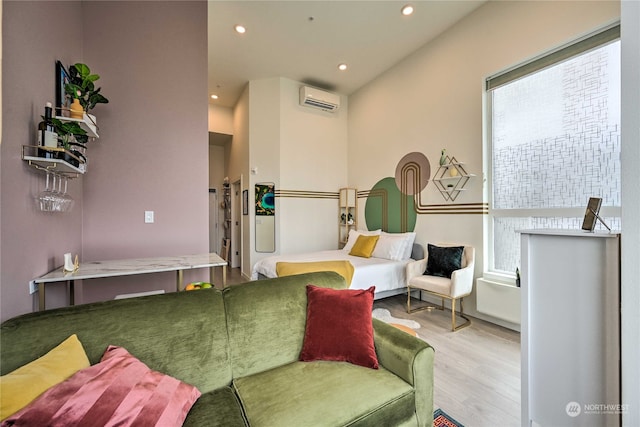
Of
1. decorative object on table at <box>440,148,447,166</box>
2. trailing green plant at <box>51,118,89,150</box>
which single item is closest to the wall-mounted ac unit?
decorative object on table at <box>440,148,447,166</box>

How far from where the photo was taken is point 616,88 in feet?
7.27

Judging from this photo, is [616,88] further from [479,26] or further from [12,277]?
[12,277]

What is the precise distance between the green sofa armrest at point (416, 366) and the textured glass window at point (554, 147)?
2.22 meters

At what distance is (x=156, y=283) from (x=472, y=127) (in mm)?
3997

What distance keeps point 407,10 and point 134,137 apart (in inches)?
136

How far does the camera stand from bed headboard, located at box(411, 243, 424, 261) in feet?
13.0

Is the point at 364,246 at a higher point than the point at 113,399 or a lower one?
higher

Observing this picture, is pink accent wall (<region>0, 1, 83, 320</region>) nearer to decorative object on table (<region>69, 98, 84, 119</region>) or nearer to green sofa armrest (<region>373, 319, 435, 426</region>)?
decorative object on table (<region>69, 98, 84, 119</region>)

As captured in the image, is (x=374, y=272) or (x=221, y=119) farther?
(x=221, y=119)

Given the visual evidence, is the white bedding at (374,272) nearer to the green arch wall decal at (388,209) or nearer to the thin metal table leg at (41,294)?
the green arch wall decal at (388,209)

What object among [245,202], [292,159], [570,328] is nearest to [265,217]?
[245,202]

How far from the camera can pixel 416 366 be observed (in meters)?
1.29

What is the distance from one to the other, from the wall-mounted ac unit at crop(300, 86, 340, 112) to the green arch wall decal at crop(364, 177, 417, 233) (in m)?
1.87

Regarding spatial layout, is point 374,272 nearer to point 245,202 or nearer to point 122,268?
point 122,268
